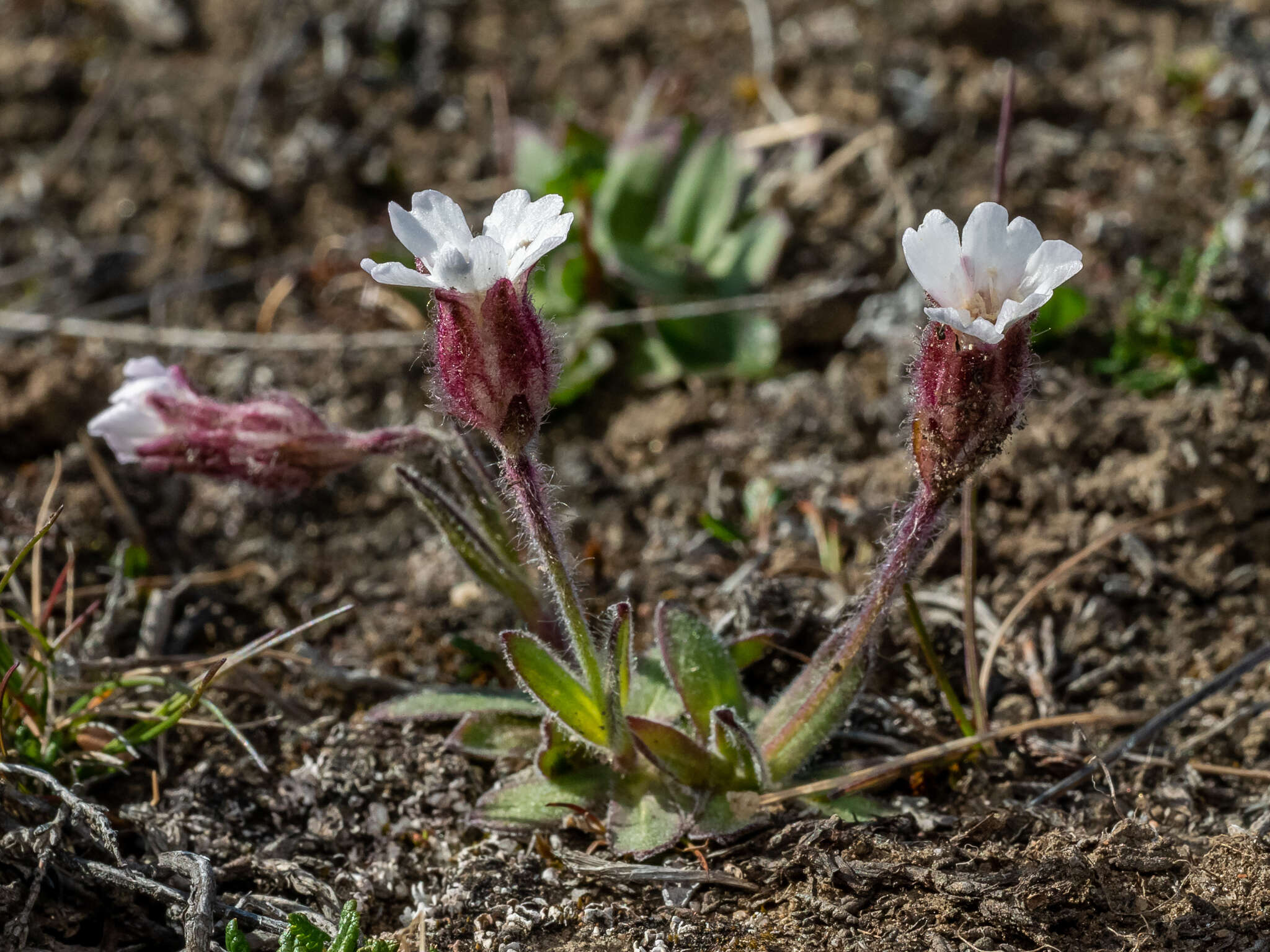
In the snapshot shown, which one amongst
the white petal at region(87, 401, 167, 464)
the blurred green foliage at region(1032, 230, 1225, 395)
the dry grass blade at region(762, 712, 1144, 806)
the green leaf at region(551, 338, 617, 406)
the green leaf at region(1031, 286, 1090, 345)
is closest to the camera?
the dry grass blade at region(762, 712, 1144, 806)

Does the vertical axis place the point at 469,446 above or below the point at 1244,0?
below

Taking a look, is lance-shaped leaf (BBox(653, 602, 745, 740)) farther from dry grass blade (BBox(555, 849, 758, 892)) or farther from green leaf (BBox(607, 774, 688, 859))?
dry grass blade (BBox(555, 849, 758, 892))

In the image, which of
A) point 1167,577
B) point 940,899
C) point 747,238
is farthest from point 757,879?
point 747,238

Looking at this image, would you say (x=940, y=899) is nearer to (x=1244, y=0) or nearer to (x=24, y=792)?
(x=24, y=792)

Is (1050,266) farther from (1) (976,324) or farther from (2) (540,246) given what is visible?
(2) (540,246)

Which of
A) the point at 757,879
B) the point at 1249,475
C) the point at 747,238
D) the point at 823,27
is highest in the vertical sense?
the point at 823,27

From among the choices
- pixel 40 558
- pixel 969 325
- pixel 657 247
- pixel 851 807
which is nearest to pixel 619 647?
pixel 851 807

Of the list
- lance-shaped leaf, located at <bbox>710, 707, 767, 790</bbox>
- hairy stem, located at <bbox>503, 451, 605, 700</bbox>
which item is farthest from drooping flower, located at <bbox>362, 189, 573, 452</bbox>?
lance-shaped leaf, located at <bbox>710, 707, 767, 790</bbox>
